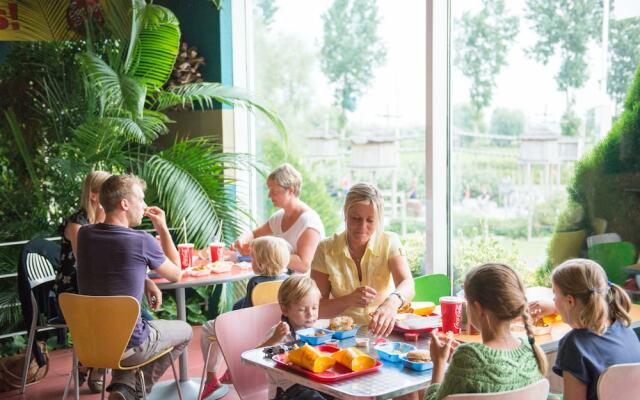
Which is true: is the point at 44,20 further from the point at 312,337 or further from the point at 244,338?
the point at 312,337

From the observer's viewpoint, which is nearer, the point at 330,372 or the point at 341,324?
the point at 330,372

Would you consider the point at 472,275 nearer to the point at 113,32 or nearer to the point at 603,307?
the point at 603,307

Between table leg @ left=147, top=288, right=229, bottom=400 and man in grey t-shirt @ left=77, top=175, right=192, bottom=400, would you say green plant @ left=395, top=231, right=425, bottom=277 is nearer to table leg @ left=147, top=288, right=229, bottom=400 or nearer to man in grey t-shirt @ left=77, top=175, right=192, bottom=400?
table leg @ left=147, top=288, right=229, bottom=400

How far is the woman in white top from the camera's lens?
465 cm

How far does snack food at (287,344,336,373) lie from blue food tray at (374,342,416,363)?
0.21 metres

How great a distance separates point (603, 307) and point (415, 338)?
0.74 meters

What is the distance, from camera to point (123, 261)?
12.3 ft

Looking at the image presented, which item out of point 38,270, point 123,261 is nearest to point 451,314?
point 123,261

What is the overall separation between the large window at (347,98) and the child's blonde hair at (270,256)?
1363 mm

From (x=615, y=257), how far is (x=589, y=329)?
151cm

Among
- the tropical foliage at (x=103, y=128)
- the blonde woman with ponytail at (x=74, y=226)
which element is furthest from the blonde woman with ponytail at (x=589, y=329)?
the tropical foliage at (x=103, y=128)

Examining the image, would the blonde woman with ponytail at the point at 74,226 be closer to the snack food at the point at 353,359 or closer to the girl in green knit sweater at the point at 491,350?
the snack food at the point at 353,359

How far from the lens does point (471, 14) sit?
4672mm

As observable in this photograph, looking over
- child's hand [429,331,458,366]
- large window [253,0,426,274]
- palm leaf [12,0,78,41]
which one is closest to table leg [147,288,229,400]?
large window [253,0,426,274]
